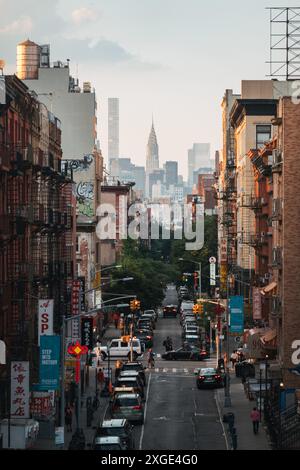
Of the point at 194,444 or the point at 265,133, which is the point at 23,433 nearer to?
the point at 194,444

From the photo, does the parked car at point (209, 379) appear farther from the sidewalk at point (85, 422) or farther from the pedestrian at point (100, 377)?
the sidewalk at point (85, 422)

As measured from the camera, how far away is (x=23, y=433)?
53.0 meters

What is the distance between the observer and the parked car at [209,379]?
8125cm

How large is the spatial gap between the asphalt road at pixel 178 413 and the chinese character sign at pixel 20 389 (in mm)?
5191

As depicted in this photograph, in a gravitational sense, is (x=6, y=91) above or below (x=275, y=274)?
above

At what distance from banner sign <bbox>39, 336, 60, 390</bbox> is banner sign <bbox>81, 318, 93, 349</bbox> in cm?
1816

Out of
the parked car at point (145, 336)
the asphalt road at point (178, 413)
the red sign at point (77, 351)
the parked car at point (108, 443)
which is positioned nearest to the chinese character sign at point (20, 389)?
the asphalt road at point (178, 413)

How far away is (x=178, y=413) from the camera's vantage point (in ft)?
230

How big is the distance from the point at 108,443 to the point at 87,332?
78.6 ft

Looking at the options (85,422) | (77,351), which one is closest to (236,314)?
(85,422)

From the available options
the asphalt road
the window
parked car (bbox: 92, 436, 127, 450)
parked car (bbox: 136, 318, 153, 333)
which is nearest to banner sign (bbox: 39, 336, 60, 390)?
parked car (bbox: 92, 436, 127, 450)

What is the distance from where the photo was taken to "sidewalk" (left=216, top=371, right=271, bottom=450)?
57.4 metres

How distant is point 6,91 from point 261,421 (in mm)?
19766
